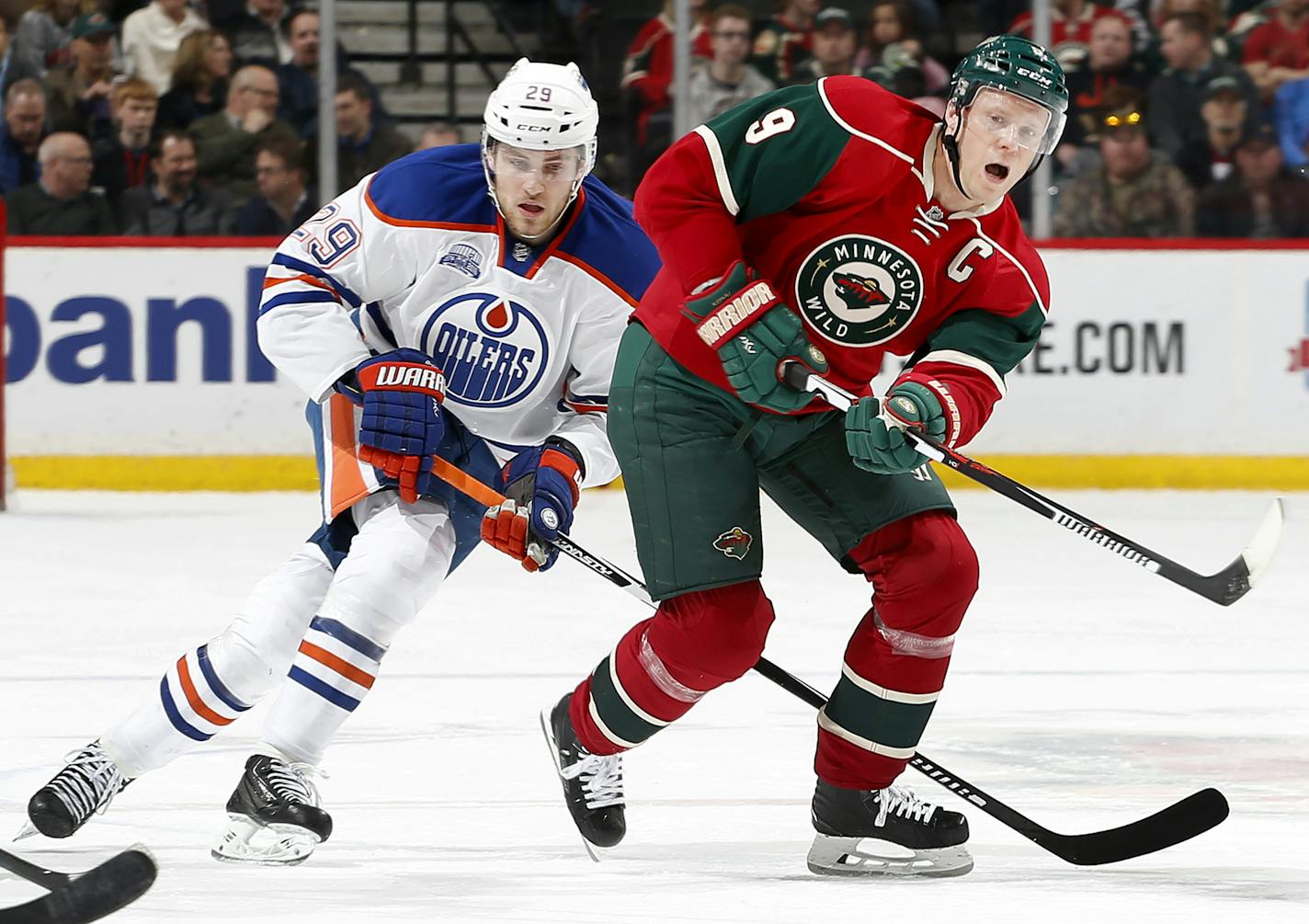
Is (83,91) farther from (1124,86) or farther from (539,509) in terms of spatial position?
(539,509)

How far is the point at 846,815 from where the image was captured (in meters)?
2.67

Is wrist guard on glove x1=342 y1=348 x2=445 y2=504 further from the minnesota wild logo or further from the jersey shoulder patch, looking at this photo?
the minnesota wild logo

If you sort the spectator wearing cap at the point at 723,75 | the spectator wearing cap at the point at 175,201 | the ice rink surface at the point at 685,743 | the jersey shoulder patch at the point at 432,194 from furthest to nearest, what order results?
the spectator wearing cap at the point at 723,75 → the spectator wearing cap at the point at 175,201 → the jersey shoulder patch at the point at 432,194 → the ice rink surface at the point at 685,743

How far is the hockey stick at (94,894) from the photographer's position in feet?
6.89

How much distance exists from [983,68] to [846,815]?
93cm

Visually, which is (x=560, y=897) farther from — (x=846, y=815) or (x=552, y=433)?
(x=552, y=433)

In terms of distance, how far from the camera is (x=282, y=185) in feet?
22.0

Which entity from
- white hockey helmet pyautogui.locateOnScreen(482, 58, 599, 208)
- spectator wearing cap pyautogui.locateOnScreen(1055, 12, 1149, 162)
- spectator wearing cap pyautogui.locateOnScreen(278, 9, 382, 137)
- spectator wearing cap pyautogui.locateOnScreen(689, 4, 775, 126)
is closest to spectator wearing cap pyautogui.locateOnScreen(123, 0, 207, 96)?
spectator wearing cap pyautogui.locateOnScreen(278, 9, 382, 137)

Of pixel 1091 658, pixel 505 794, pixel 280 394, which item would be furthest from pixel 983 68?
pixel 280 394

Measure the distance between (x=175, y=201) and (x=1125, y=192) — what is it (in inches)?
118

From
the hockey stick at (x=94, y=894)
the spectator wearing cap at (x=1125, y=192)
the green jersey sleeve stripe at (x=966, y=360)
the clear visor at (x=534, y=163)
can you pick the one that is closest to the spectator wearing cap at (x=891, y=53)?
the spectator wearing cap at (x=1125, y=192)

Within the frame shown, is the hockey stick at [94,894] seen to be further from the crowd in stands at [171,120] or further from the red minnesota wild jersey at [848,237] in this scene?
the crowd in stands at [171,120]

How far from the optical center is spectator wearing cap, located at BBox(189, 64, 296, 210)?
6.70 meters

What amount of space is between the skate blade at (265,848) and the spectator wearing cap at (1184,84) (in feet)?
16.4
